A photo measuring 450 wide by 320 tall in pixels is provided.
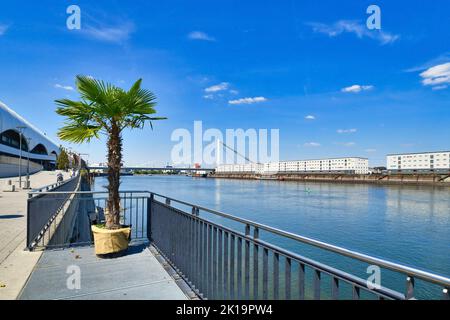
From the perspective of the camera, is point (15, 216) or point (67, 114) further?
point (15, 216)

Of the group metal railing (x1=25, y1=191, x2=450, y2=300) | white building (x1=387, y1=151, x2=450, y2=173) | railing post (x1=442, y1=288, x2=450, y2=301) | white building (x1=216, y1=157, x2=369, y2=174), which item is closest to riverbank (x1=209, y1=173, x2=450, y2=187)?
white building (x1=387, y1=151, x2=450, y2=173)

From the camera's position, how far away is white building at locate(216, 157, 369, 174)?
A: 138 metres

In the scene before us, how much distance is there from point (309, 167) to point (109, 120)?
159823 mm

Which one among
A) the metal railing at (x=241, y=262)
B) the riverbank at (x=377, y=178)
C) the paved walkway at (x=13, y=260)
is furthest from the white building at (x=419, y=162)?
the paved walkway at (x=13, y=260)

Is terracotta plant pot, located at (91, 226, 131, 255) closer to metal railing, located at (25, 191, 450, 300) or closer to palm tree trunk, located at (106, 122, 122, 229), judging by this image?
palm tree trunk, located at (106, 122, 122, 229)

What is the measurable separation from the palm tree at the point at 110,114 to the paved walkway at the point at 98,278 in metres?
0.75

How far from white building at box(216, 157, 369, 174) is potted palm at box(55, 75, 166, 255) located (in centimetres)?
13770

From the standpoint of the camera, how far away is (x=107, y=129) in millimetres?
5512

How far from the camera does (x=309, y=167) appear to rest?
15800cm

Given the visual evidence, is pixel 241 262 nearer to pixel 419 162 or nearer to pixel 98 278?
pixel 98 278
